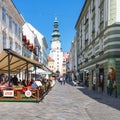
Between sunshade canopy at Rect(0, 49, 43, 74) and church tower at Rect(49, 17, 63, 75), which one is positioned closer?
sunshade canopy at Rect(0, 49, 43, 74)

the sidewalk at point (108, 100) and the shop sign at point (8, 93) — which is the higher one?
the shop sign at point (8, 93)

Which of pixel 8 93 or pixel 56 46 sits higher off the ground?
pixel 56 46

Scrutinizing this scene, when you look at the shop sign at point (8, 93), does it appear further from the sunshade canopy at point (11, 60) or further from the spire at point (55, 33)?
the spire at point (55, 33)

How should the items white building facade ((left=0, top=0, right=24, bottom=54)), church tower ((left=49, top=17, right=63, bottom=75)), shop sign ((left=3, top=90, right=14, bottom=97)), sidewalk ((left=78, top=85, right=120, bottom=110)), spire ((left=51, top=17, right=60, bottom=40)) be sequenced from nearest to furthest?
sidewalk ((left=78, top=85, right=120, bottom=110)), shop sign ((left=3, top=90, right=14, bottom=97)), white building facade ((left=0, top=0, right=24, bottom=54)), spire ((left=51, top=17, right=60, bottom=40)), church tower ((left=49, top=17, right=63, bottom=75))

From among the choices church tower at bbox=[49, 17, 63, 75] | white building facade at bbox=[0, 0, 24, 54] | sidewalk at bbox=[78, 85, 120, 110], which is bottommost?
sidewalk at bbox=[78, 85, 120, 110]

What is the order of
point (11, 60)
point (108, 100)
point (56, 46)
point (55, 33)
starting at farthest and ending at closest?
point (56, 46) → point (55, 33) → point (11, 60) → point (108, 100)

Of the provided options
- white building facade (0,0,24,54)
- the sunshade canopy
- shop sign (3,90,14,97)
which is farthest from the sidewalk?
white building facade (0,0,24,54)

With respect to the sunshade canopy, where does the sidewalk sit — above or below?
below

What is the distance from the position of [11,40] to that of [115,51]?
690 inches

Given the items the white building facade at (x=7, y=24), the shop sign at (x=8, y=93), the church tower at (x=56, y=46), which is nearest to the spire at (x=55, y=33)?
the church tower at (x=56, y=46)

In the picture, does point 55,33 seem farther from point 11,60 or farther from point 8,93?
point 8,93

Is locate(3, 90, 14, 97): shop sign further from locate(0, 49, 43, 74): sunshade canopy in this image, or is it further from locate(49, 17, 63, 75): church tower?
locate(49, 17, 63, 75): church tower

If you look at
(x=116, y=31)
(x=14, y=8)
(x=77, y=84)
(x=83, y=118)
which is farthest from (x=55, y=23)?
(x=83, y=118)

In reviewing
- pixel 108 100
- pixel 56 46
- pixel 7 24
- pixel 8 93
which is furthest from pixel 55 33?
pixel 8 93
